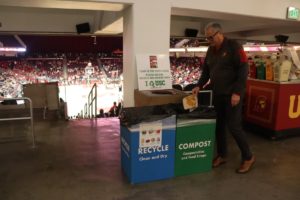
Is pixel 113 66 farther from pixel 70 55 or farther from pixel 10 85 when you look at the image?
pixel 10 85

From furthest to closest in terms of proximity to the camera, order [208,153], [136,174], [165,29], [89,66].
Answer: [89,66]
[165,29]
[208,153]
[136,174]

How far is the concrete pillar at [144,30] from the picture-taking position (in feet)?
8.92

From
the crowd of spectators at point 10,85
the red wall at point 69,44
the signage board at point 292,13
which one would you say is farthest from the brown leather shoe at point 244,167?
the crowd of spectators at point 10,85

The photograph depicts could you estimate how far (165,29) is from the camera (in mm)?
2869

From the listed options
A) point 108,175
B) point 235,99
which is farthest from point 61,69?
point 235,99

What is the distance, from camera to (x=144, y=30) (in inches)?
109

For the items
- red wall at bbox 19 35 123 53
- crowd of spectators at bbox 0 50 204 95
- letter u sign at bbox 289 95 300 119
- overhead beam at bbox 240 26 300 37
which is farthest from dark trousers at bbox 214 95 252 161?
crowd of spectators at bbox 0 50 204 95

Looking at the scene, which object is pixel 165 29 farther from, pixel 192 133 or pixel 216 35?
pixel 192 133

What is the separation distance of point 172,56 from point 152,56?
7087mm

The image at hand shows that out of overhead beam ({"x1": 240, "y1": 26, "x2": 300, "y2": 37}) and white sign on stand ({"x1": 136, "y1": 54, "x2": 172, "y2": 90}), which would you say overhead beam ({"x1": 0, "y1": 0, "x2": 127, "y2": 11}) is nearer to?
white sign on stand ({"x1": 136, "y1": 54, "x2": 172, "y2": 90})

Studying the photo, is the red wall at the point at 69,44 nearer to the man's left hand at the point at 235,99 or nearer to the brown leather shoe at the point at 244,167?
the man's left hand at the point at 235,99

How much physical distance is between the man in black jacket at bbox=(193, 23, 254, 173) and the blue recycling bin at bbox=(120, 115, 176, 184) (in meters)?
0.63

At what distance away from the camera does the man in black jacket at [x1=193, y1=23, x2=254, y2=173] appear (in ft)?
7.43

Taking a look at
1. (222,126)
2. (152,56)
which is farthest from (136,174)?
(152,56)
